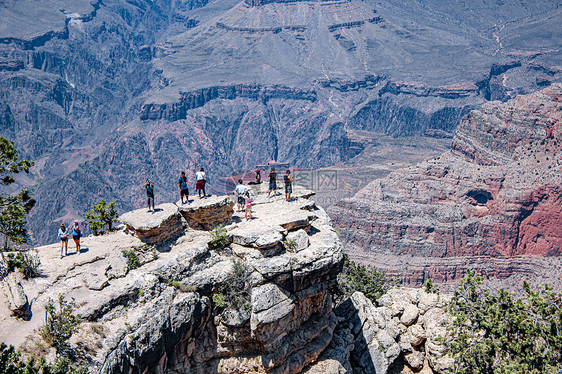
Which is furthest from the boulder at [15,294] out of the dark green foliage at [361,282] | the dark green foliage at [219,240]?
the dark green foliage at [361,282]

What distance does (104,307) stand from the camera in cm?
2962

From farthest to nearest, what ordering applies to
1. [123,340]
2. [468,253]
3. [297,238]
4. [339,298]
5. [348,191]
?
[348,191]
[468,253]
[339,298]
[297,238]
[123,340]

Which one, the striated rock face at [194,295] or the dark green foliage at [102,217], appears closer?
the striated rock face at [194,295]

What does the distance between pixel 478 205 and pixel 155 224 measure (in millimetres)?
115536

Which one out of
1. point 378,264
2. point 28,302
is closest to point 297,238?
point 28,302

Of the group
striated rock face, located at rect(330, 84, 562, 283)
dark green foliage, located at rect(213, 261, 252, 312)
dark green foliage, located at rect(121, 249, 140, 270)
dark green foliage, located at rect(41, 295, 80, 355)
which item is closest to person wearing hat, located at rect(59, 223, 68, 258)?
dark green foliage, located at rect(121, 249, 140, 270)

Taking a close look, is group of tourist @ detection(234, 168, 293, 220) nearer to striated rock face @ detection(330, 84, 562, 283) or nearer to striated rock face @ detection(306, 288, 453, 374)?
striated rock face @ detection(306, 288, 453, 374)

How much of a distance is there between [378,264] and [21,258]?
344 feet

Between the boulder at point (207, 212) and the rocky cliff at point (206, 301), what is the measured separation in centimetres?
8

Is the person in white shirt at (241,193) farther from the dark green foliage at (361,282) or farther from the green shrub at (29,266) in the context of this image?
the green shrub at (29,266)

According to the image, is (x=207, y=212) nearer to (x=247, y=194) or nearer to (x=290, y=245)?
(x=247, y=194)

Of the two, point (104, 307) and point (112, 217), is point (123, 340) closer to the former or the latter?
point (104, 307)

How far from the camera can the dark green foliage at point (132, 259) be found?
33.2 metres

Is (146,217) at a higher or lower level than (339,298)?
higher
